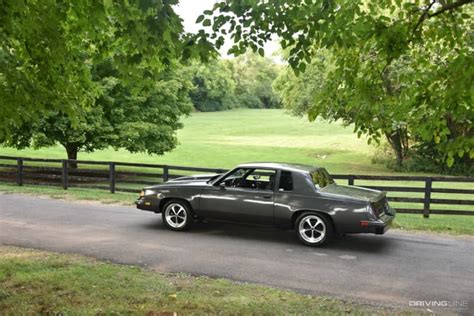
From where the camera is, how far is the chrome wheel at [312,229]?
879cm

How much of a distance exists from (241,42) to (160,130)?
594 inches

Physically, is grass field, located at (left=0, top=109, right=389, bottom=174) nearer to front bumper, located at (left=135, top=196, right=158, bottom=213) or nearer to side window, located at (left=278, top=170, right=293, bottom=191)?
front bumper, located at (left=135, top=196, right=158, bottom=213)

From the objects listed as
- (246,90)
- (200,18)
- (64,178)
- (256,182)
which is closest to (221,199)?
(256,182)

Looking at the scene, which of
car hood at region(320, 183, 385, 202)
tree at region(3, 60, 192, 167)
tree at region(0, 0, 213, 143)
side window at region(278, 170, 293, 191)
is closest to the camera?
tree at region(0, 0, 213, 143)

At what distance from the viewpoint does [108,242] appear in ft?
29.0

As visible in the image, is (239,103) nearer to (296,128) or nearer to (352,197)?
(296,128)

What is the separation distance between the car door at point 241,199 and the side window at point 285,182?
173 millimetres

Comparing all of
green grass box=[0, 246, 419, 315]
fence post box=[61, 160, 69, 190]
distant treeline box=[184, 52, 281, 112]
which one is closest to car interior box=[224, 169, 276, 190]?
green grass box=[0, 246, 419, 315]

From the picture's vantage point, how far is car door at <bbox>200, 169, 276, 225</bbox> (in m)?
9.19

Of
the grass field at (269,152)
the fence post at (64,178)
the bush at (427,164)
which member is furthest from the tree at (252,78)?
the fence post at (64,178)

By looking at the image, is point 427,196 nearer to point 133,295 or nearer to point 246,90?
point 133,295

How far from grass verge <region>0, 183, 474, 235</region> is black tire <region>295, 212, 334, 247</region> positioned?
3.08 meters

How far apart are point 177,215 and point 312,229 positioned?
2.90 metres

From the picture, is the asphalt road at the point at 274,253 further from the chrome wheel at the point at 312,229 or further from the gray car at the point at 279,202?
the gray car at the point at 279,202
